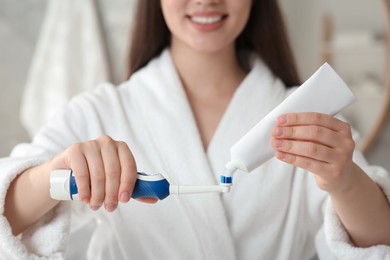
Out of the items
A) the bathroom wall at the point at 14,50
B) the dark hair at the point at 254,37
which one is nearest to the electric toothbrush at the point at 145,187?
the dark hair at the point at 254,37

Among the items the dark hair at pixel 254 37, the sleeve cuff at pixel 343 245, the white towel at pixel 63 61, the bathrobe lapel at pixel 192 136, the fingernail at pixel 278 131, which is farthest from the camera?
the white towel at pixel 63 61

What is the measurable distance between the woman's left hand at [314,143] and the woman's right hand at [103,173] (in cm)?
15

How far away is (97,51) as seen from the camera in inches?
57.0

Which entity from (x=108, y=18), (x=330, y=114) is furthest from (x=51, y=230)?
(x=108, y=18)

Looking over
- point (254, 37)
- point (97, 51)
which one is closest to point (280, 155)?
point (254, 37)

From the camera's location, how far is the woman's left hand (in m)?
0.52

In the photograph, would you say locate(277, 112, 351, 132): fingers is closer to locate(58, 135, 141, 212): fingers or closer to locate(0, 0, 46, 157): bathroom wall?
locate(58, 135, 141, 212): fingers

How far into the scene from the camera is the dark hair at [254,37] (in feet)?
3.13

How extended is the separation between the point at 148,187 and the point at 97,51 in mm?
966

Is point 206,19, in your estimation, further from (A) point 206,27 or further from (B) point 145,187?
(B) point 145,187

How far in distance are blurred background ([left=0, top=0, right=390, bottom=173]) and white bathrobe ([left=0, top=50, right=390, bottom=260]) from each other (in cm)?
58

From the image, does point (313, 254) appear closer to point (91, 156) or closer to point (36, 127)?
point (91, 156)

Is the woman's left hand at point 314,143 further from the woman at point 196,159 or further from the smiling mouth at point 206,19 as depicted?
the smiling mouth at point 206,19

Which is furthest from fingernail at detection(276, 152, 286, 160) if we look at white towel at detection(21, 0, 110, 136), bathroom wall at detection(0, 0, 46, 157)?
bathroom wall at detection(0, 0, 46, 157)
